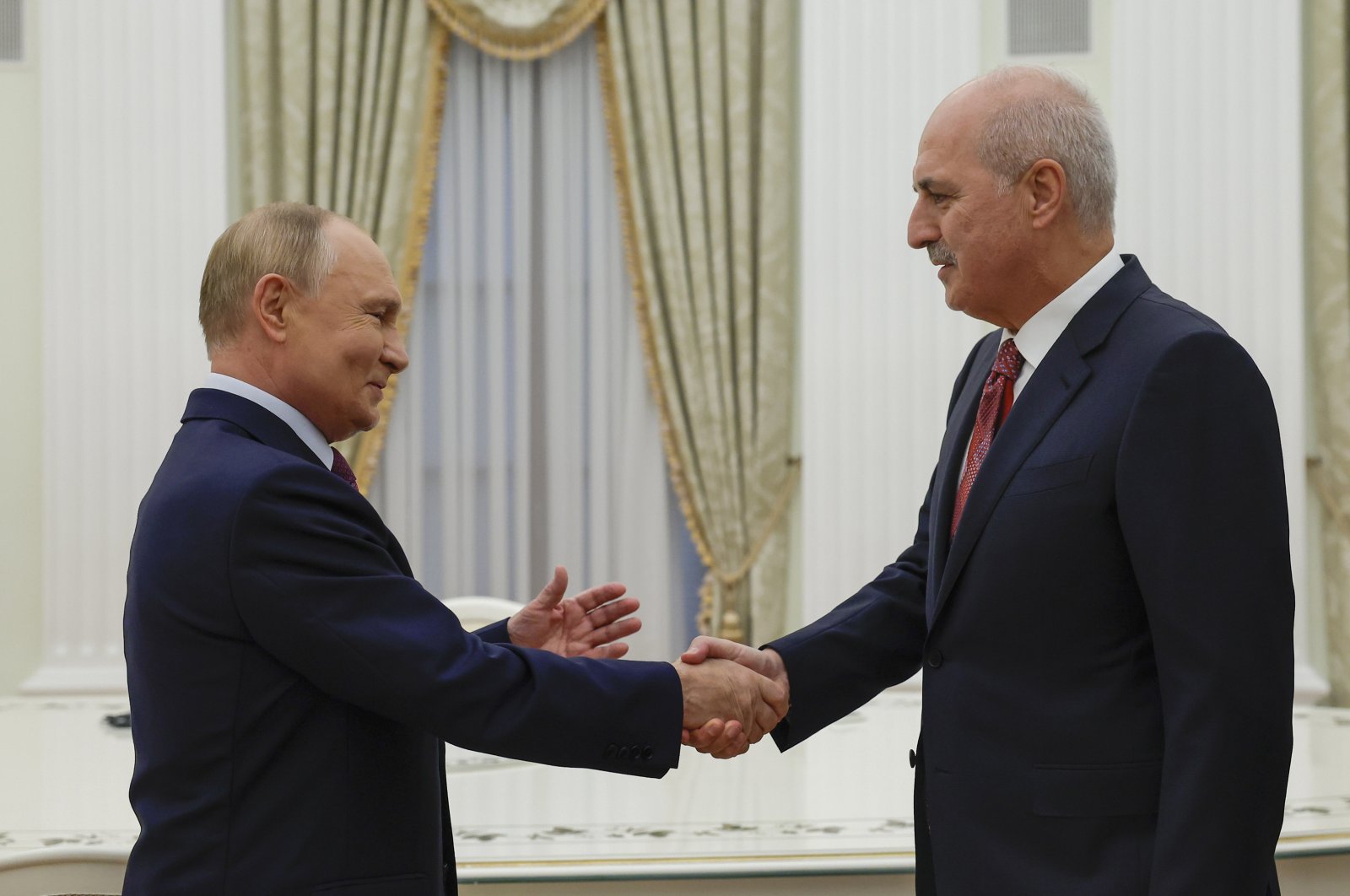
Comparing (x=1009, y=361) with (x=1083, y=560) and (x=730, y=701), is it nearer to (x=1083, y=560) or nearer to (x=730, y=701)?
(x=1083, y=560)

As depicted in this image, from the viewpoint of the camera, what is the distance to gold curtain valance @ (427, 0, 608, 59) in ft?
18.6

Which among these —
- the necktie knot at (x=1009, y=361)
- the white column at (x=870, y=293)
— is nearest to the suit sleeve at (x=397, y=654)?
the necktie knot at (x=1009, y=361)

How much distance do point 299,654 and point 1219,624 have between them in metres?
1.15

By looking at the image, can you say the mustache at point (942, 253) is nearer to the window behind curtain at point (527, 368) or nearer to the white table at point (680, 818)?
the white table at point (680, 818)

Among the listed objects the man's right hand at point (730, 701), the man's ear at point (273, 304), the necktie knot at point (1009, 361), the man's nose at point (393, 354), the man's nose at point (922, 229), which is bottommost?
the man's right hand at point (730, 701)

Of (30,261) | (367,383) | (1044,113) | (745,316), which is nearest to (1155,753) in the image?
(1044,113)

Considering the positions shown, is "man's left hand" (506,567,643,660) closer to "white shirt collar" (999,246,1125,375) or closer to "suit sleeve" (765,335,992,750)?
"suit sleeve" (765,335,992,750)

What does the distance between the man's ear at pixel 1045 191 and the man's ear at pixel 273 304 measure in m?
1.06

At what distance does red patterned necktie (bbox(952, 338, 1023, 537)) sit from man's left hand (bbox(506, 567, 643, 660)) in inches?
27.8

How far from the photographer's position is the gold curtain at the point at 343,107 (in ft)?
18.4

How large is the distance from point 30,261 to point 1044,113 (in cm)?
509

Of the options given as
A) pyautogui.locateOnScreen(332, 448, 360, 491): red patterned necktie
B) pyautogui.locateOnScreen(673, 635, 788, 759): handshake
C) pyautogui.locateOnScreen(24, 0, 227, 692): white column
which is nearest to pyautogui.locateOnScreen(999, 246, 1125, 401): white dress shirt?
pyautogui.locateOnScreen(673, 635, 788, 759): handshake

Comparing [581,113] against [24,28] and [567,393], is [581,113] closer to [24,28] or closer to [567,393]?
[567,393]

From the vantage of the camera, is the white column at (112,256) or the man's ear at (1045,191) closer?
the man's ear at (1045,191)
